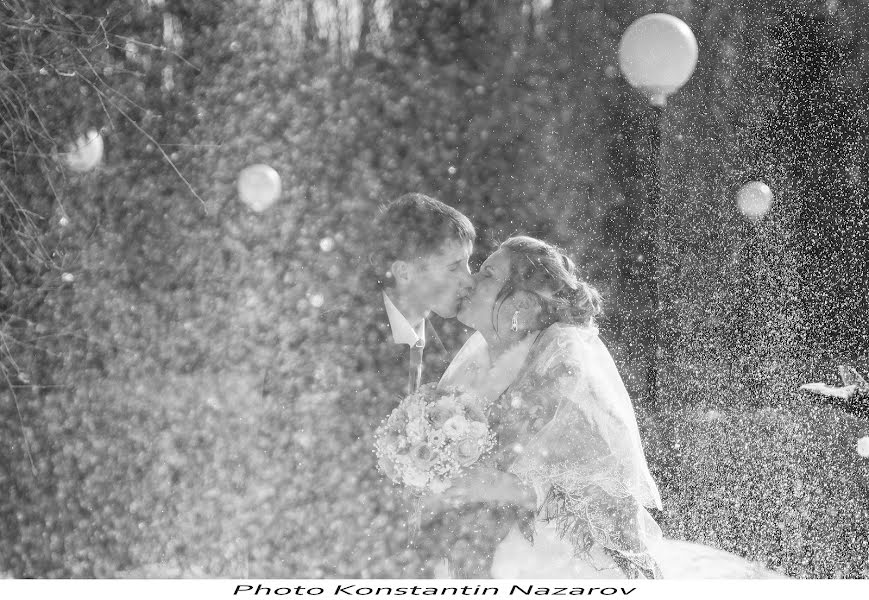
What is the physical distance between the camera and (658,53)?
6.62 feet

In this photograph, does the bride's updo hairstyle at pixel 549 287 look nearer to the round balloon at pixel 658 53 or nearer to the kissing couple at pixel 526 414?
the kissing couple at pixel 526 414

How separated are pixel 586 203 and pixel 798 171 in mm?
595

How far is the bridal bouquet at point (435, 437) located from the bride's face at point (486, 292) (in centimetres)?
25

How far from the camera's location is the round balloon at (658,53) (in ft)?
6.60

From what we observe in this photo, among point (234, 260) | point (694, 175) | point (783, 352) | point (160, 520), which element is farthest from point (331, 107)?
point (783, 352)

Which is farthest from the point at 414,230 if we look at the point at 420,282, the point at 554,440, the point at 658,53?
the point at 658,53

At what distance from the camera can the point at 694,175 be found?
2080 millimetres

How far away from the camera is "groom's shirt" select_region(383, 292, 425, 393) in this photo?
182 cm

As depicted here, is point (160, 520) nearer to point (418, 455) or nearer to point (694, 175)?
point (418, 455)

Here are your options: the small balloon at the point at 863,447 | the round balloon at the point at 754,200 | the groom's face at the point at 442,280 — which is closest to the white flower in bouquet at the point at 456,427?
the groom's face at the point at 442,280

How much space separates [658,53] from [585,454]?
1.14 meters

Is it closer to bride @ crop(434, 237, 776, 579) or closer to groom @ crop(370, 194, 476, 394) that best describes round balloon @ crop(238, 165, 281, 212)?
groom @ crop(370, 194, 476, 394)

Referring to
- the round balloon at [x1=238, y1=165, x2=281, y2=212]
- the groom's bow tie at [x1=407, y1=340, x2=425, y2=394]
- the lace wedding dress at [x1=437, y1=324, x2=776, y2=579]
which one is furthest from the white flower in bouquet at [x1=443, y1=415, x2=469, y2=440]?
the round balloon at [x1=238, y1=165, x2=281, y2=212]

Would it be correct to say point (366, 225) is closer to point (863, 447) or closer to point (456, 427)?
point (456, 427)
